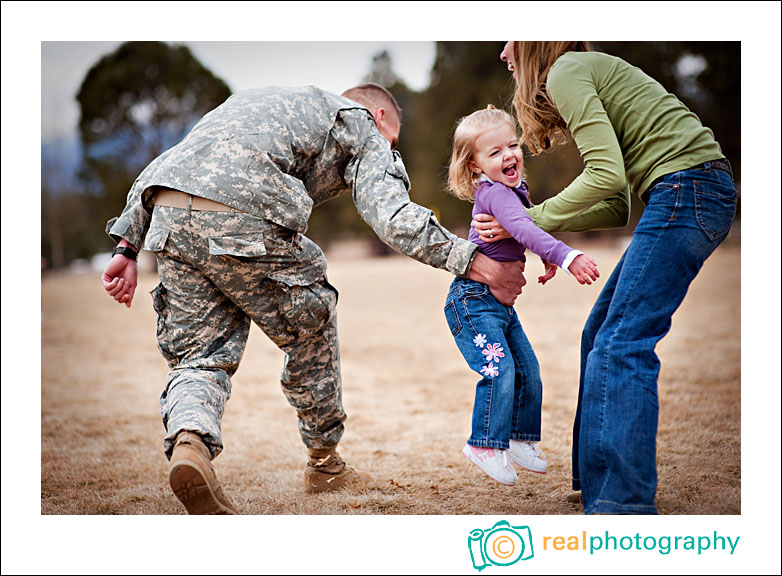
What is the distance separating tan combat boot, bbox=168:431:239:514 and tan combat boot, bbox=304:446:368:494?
2.42 ft

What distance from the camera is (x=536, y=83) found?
2385mm

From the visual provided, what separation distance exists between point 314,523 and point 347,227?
53.6ft

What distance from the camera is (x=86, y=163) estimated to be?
42.4 ft

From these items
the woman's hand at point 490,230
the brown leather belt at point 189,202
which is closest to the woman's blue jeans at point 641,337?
the woman's hand at point 490,230

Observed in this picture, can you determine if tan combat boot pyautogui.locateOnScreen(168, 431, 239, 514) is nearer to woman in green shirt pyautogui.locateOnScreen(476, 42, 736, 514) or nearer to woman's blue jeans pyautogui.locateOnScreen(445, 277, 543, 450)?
woman's blue jeans pyautogui.locateOnScreen(445, 277, 543, 450)

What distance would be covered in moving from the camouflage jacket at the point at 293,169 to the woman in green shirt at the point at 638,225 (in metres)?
0.41

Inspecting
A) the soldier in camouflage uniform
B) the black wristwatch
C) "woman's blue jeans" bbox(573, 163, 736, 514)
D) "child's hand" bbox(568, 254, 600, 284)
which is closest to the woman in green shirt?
"woman's blue jeans" bbox(573, 163, 736, 514)

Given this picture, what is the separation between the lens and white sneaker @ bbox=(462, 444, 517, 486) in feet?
7.32

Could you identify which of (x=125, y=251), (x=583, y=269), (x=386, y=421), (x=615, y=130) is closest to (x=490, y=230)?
(x=583, y=269)

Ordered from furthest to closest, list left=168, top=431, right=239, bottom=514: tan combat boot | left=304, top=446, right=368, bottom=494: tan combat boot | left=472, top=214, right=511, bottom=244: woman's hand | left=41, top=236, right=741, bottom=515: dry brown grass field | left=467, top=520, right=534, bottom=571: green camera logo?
left=304, top=446, right=368, bottom=494: tan combat boot → left=41, top=236, right=741, bottom=515: dry brown grass field → left=472, top=214, right=511, bottom=244: woman's hand → left=467, top=520, right=534, bottom=571: green camera logo → left=168, top=431, right=239, bottom=514: tan combat boot

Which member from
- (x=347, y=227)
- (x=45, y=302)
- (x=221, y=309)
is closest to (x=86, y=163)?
(x=45, y=302)

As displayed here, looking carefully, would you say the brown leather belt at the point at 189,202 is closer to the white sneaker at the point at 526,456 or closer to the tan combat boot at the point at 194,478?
the tan combat boot at the point at 194,478

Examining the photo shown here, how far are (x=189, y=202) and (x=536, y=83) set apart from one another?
1.15 meters

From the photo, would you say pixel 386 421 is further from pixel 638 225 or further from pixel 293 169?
pixel 638 225
